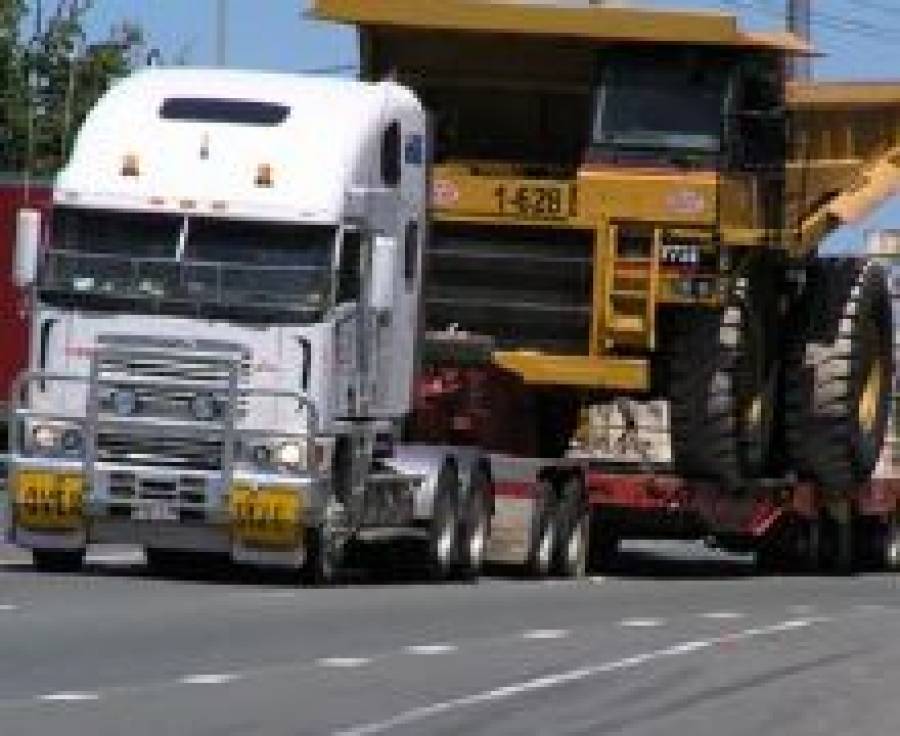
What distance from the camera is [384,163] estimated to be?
999 inches

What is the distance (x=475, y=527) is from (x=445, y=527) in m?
0.83

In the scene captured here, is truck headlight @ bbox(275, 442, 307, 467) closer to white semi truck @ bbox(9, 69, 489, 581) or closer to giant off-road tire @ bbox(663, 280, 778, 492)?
white semi truck @ bbox(9, 69, 489, 581)

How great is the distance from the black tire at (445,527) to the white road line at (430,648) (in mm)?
6302

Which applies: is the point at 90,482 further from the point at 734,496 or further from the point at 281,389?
the point at 734,496

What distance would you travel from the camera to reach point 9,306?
38438 mm

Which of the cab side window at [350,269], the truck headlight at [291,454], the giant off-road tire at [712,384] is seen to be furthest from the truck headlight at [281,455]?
the giant off-road tire at [712,384]

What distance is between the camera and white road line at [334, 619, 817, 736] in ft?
50.1

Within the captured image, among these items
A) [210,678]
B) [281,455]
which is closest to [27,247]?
[281,455]

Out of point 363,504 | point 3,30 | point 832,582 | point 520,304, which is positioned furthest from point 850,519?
point 3,30

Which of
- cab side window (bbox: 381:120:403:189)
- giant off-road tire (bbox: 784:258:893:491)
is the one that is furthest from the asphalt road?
giant off-road tire (bbox: 784:258:893:491)

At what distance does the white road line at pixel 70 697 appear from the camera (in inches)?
615

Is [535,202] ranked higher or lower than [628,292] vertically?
higher

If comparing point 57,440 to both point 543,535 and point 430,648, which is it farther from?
point 543,535

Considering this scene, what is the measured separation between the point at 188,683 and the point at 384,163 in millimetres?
9397
